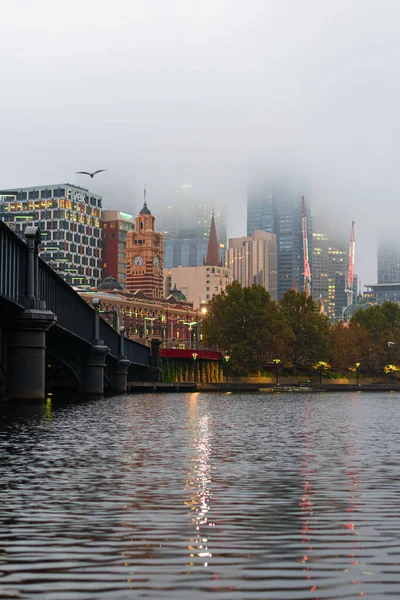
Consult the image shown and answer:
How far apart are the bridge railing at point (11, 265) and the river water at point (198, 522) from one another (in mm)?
24388

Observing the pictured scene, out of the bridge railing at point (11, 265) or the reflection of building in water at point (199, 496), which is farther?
the bridge railing at point (11, 265)

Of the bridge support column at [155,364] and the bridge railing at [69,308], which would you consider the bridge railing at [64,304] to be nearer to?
the bridge railing at [69,308]

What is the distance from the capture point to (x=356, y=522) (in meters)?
16.1

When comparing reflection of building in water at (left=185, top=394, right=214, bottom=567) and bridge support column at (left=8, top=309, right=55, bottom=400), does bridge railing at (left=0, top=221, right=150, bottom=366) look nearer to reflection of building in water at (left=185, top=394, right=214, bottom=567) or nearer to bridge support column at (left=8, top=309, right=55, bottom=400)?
bridge support column at (left=8, top=309, right=55, bottom=400)

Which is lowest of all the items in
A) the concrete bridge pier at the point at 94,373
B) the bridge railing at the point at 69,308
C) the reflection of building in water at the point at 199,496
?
the reflection of building in water at the point at 199,496

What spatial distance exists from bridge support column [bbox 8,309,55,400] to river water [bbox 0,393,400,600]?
30.9 metres

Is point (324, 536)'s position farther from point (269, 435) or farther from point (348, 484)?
point (269, 435)

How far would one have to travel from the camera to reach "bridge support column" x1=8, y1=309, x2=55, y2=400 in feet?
213

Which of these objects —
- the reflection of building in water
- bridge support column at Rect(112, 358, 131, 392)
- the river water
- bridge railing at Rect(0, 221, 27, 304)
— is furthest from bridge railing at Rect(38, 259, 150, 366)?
the river water

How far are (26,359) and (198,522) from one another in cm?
5042

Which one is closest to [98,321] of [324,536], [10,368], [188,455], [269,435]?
[10,368]

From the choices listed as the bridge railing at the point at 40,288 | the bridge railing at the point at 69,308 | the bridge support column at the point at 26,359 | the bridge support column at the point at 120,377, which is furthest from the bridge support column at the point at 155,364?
the bridge support column at the point at 26,359

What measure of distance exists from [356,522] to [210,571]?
4.64 m

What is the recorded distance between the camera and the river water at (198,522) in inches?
453
